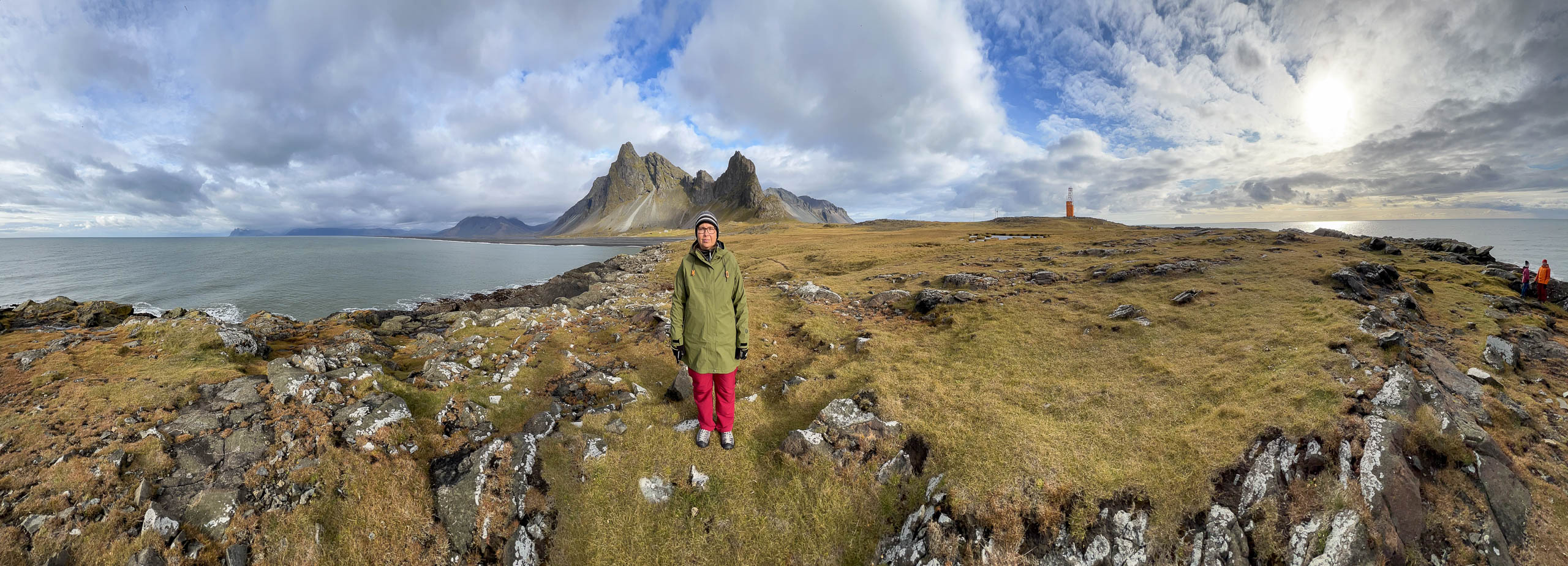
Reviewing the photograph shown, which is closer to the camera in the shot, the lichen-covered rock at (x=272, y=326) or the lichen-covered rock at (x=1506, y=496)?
the lichen-covered rock at (x=1506, y=496)

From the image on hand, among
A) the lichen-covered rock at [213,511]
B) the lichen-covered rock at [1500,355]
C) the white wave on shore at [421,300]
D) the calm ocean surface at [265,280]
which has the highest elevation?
the lichen-covered rock at [1500,355]

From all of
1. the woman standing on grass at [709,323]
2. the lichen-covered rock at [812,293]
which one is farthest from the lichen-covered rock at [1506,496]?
the lichen-covered rock at [812,293]

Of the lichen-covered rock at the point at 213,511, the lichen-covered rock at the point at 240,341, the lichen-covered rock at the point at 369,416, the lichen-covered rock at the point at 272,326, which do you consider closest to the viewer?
the lichen-covered rock at the point at 213,511

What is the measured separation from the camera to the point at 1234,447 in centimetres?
838

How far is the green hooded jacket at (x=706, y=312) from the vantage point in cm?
982

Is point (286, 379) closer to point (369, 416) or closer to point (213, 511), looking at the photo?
point (369, 416)

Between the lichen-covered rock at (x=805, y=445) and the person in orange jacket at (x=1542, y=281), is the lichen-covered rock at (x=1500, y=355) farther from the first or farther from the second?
the lichen-covered rock at (x=805, y=445)

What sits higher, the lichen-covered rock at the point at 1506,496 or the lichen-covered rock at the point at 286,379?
the lichen-covered rock at the point at 286,379

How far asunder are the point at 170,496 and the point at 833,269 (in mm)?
40692

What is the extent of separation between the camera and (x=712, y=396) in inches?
421

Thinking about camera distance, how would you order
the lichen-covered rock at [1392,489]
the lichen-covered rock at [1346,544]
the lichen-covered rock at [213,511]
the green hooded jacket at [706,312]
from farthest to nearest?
the green hooded jacket at [706,312], the lichen-covered rock at [213,511], the lichen-covered rock at [1392,489], the lichen-covered rock at [1346,544]

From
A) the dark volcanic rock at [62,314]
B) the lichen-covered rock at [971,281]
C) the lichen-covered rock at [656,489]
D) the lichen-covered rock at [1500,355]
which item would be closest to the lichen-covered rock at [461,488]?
the lichen-covered rock at [656,489]

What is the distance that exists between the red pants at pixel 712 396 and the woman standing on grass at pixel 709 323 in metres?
0.01

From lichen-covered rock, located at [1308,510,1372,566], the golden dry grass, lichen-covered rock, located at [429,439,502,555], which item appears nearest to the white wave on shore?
the golden dry grass
